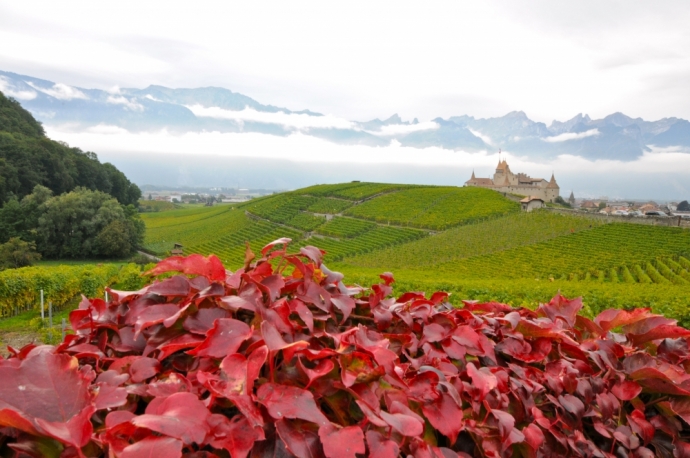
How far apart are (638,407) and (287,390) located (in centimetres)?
134

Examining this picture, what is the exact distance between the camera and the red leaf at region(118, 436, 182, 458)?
811mm

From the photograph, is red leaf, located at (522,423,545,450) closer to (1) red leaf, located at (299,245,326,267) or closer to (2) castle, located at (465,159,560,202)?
(1) red leaf, located at (299,245,326,267)

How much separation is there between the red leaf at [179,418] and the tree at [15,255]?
4191 centimetres

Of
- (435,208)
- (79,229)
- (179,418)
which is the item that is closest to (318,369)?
(179,418)

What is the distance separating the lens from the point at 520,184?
94.1 m

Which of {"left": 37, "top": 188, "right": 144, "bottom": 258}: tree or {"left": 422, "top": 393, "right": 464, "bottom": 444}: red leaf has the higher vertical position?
{"left": 422, "top": 393, "right": 464, "bottom": 444}: red leaf

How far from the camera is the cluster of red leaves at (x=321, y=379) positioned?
935mm

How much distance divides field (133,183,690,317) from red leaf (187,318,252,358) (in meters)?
9.50

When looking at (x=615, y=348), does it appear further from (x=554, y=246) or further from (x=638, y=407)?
(x=554, y=246)

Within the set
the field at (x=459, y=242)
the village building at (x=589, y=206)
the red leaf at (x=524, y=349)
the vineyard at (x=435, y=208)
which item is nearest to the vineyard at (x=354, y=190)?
the field at (x=459, y=242)

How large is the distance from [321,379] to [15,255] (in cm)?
4290

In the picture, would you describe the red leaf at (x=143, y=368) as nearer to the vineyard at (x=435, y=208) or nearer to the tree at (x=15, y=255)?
the tree at (x=15, y=255)

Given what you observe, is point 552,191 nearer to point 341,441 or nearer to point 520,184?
point 520,184

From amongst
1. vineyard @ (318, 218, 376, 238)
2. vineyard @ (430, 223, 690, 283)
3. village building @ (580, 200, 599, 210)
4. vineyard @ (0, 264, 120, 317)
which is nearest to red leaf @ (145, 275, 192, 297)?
vineyard @ (0, 264, 120, 317)
